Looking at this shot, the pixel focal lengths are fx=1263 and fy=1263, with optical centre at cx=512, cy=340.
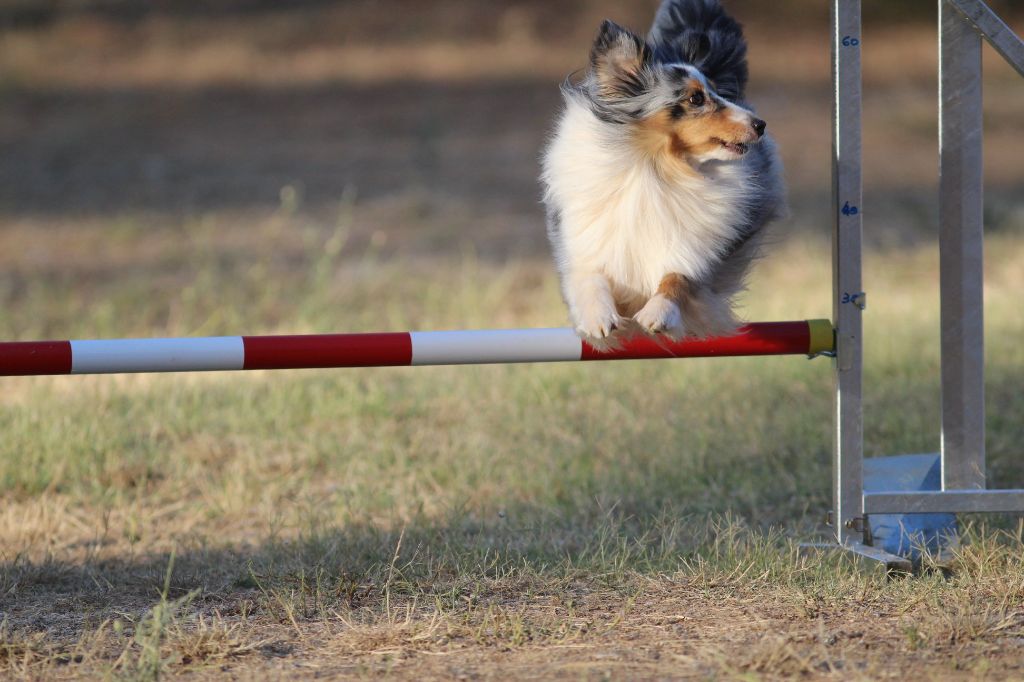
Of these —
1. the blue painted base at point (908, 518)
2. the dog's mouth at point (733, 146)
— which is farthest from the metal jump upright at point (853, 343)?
the dog's mouth at point (733, 146)

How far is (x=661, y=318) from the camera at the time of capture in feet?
11.6

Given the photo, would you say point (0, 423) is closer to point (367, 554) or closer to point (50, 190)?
point (367, 554)

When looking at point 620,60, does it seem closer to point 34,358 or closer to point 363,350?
point 363,350

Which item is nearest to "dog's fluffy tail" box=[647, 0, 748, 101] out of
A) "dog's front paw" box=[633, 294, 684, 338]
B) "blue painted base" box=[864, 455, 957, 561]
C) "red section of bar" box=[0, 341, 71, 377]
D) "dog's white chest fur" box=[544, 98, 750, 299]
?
"dog's white chest fur" box=[544, 98, 750, 299]

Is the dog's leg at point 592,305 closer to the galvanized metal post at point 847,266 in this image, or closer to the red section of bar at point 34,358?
the galvanized metal post at point 847,266

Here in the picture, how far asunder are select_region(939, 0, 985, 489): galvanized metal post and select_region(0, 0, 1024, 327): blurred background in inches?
187

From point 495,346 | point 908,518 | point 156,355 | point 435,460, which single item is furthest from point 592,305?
point 435,460

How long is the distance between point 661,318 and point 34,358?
1.70 m

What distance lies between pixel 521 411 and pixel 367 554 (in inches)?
80.2

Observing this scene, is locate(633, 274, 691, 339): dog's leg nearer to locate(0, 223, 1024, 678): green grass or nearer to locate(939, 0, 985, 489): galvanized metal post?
locate(0, 223, 1024, 678): green grass

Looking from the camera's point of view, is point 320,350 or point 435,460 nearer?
point 320,350

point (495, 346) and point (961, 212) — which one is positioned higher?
point (961, 212)

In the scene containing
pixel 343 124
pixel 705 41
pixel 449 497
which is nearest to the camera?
pixel 705 41

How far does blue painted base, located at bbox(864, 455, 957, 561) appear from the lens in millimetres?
3900
